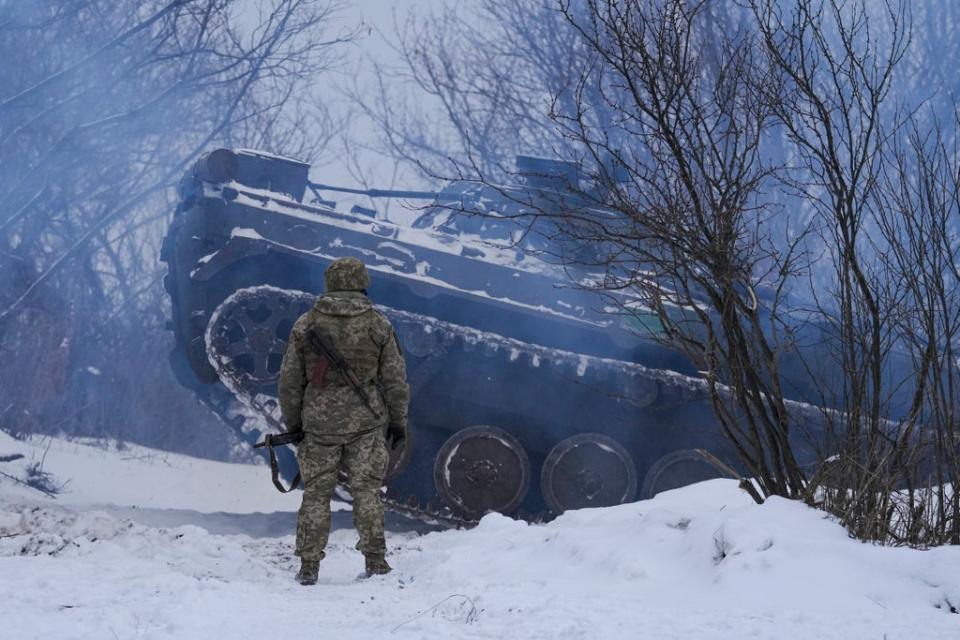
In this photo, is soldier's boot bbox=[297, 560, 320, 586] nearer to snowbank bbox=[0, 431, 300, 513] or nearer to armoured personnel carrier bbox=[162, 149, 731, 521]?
snowbank bbox=[0, 431, 300, 513]

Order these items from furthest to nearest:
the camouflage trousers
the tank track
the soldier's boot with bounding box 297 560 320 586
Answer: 1. the tank track
2. the camouflage trousers
3. the soldier's boot with bounding box 297 560 320 586

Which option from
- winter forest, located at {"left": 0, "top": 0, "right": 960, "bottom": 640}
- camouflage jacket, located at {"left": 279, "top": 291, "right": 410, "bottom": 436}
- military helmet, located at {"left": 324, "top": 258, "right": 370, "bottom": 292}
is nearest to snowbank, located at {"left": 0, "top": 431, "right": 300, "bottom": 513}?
winter forest, located at {"left": 0, "top": 0, "right": 960, "bottom": 640}

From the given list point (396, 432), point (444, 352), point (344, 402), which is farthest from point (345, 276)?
point (444, 352)

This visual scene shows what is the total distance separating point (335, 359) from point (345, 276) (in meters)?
0.48

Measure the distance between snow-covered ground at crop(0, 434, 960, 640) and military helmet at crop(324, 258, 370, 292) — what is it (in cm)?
157

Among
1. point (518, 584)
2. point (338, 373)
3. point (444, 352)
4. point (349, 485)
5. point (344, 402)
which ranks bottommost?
point (518, 584)

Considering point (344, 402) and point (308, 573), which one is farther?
point (344, 402)

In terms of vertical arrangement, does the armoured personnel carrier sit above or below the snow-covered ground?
above

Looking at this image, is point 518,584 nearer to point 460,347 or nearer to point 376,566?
point 376,566

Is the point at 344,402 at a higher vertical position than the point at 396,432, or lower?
higher

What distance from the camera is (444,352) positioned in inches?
451

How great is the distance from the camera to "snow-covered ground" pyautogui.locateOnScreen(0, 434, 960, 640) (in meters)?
4.03

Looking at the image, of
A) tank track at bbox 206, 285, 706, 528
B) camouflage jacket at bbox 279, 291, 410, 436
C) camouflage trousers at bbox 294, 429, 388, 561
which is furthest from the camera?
tank track at bbox 206, 285, 706, 528

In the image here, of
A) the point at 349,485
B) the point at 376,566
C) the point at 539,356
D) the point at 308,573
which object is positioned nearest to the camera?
the point at 308,573
